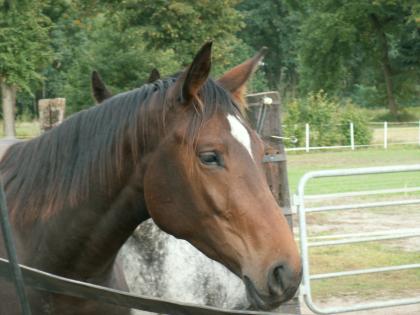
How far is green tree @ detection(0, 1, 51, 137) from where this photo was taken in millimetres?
27344

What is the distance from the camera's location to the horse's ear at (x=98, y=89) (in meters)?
3.16

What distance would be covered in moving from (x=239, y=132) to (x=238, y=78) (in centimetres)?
32

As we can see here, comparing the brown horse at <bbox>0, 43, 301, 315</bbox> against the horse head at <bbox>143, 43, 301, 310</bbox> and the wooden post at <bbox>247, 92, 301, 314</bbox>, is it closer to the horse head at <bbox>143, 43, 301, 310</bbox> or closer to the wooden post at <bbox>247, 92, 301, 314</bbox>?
the horse head at <bbox>143, 43, 301, 310</bbox>

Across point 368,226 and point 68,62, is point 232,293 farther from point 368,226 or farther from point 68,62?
point 68,62

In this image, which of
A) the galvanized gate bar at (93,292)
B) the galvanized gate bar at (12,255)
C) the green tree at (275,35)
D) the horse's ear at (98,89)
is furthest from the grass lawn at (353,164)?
the green tree at (275,35)

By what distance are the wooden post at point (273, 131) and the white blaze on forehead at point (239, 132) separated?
223cm

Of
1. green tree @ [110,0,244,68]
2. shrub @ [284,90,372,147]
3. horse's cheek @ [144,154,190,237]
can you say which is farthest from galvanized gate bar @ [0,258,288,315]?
green tree @ [110,0,244,68]

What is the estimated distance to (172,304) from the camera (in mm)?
2340

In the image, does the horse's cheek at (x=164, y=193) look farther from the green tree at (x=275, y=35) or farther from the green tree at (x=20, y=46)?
the green tree at (x=275, y=35)

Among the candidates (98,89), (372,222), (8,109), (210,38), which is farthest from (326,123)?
(98,89)

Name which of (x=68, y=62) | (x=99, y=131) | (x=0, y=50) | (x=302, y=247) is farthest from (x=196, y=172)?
(x=68, y=62)

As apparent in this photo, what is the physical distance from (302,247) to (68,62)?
3579 cm

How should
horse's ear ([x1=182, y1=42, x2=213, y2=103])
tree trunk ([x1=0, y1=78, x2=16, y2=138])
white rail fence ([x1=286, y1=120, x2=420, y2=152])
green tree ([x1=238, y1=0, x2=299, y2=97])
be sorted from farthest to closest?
green tree ([x1=238, y1=0, x2=299, y2=97])
white rail fence ([x1=286, y1=120, x2=420, y2=152])
tree trunk ([x1=0, y1=78, x2=16, y2=138])
horse's ear ([x1=182, y1=42, x2=213, y2=103])

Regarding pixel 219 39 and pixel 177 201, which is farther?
pixel 219 39
